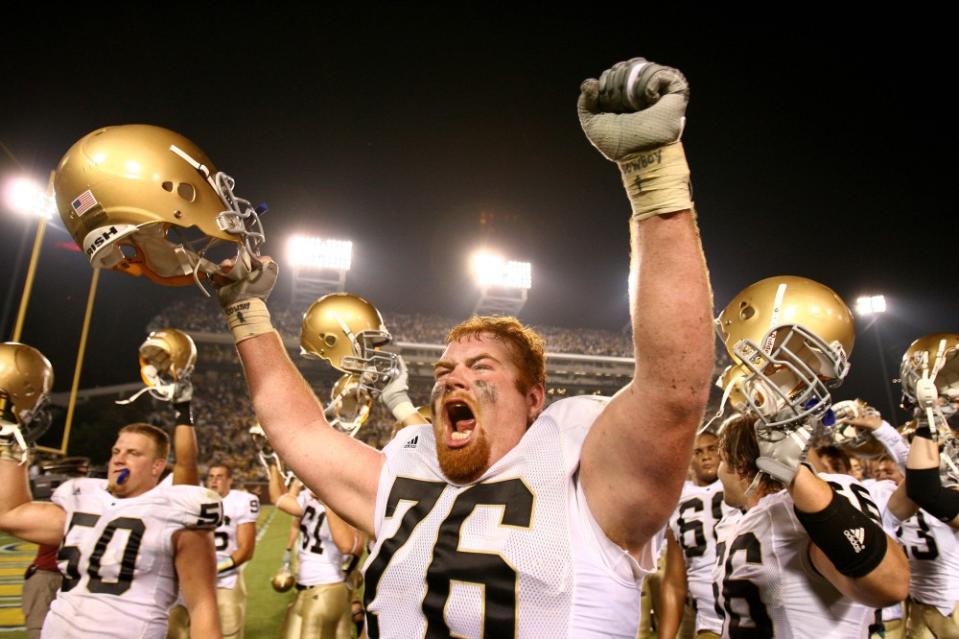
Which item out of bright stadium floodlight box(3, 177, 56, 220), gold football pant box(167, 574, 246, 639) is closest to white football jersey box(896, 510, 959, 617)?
gold football pant box(167, 574, 246, 639)

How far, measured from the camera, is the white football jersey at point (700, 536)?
491 cm

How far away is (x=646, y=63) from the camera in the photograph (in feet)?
4.77

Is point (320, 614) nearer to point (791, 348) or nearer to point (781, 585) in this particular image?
point (781, 585)

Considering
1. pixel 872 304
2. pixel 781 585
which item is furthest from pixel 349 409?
pixel 872 304

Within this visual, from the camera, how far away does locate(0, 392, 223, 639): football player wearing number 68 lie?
3369mm

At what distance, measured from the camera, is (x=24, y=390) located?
432 cm

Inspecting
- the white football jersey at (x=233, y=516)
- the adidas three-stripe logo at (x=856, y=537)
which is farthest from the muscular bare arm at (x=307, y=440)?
the white football jersey at (x=233, y=516)

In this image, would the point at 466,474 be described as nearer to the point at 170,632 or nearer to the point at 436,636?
the point at 436,636

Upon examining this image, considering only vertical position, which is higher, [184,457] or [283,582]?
[184,457]

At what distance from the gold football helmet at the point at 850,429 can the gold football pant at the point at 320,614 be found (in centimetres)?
472

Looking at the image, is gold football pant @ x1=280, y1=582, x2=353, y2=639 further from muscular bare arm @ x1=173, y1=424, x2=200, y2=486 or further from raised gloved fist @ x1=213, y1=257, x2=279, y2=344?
raised gloved fist @ x1=213, y1=257, x2=279, y2=344

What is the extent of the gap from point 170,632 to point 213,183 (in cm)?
468

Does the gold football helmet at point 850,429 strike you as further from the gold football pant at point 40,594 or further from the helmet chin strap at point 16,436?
the gold football pant at point 40,594

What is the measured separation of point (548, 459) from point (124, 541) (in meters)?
2.96
